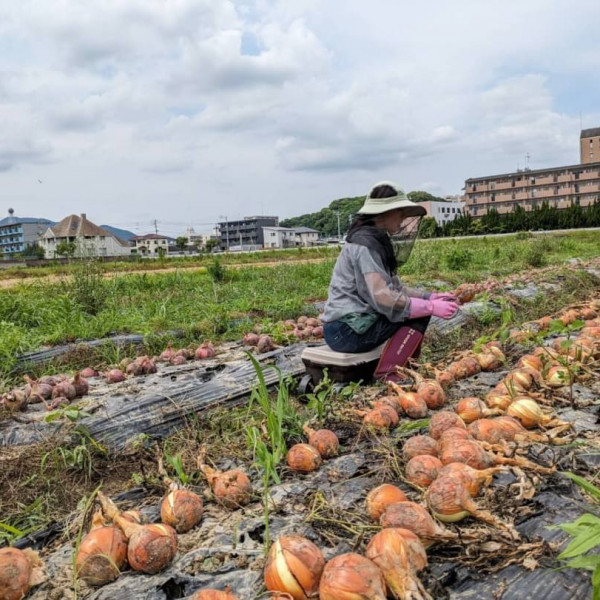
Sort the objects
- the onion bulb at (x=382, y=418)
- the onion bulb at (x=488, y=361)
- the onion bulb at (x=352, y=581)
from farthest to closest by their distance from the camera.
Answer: the onion bulb at (x=488, y=361) → the onion bulb at (x=382, y=418) → the onion bulb at (x=352, y=581)

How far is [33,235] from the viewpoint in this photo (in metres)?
111

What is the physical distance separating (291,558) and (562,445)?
3.95 feet

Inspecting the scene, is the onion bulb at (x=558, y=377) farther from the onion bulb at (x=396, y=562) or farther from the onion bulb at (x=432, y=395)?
the onion bulb at (x=396, y=562)

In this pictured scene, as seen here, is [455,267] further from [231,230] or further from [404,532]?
[231,230]

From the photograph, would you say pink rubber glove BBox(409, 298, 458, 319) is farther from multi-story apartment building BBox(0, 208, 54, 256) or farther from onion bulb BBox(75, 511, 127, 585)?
multi-story apartment building BBox(0, 208, 54, 256)

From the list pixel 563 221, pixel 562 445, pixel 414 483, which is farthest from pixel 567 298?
pixel 563 221

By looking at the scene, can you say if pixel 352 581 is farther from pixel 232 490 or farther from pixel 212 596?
pixel 232 490

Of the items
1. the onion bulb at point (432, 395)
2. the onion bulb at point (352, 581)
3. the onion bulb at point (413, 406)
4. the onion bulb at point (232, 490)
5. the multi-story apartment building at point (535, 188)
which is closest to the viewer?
the onion bulb at point (352, 581)

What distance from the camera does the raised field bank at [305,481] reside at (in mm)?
1312

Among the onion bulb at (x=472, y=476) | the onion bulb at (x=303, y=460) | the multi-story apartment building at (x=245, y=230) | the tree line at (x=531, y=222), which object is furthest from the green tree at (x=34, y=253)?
the onion bulb at (x=472, y=476)

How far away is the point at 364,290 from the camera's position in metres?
3.52

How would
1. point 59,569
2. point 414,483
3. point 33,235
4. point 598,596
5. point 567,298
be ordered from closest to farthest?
point 598,596
point 59,569
point 414,483
point 567,298
point 33,235

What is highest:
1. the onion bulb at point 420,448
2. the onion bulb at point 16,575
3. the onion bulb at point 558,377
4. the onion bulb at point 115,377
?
the onion bulb at point 558,377

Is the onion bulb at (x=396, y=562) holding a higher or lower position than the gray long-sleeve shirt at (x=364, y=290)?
lower
